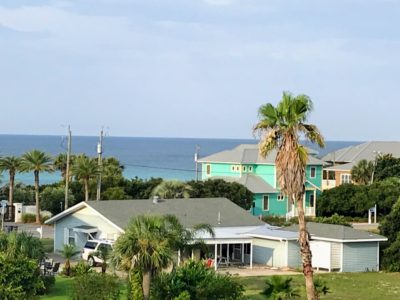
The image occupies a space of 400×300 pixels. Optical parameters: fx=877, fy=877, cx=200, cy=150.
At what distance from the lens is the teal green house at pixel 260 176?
238 ft

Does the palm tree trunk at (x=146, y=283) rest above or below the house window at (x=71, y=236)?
below

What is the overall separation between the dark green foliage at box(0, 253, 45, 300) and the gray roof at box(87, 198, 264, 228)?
16087 mm

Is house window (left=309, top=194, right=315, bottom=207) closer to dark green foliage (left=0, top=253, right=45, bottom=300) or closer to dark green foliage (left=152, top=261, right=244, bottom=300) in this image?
dark green foliage (left=0, top=253, right=45, bottom=300)

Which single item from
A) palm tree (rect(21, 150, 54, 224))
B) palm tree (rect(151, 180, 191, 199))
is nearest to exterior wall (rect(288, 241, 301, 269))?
palm tree (rect(151, 180, 191, 199))

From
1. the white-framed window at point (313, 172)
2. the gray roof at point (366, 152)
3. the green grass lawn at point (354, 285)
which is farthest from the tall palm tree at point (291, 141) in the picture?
the gray roof at point (366, 152)

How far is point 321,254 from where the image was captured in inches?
1746

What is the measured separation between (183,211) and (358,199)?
2595 centimetres

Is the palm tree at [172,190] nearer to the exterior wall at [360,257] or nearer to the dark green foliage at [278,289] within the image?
the exterior wall at [360,257]

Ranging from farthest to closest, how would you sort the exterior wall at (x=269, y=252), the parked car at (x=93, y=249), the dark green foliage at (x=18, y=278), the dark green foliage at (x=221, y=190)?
1. the dark green foliage at (x=221, y=190)
2. the exterior wall at (x=269, y=252)
3. the parked car at (x=93, y=249)
4. the dark green foliage at (x=18, y=278)

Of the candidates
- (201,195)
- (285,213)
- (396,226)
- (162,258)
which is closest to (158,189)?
(201,195)

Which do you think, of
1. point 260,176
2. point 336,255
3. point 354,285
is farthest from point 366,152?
point 354,285

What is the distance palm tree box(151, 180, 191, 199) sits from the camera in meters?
61.2

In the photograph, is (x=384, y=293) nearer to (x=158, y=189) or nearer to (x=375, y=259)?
(x=375, y=259)

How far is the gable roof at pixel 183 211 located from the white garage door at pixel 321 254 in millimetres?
4670
